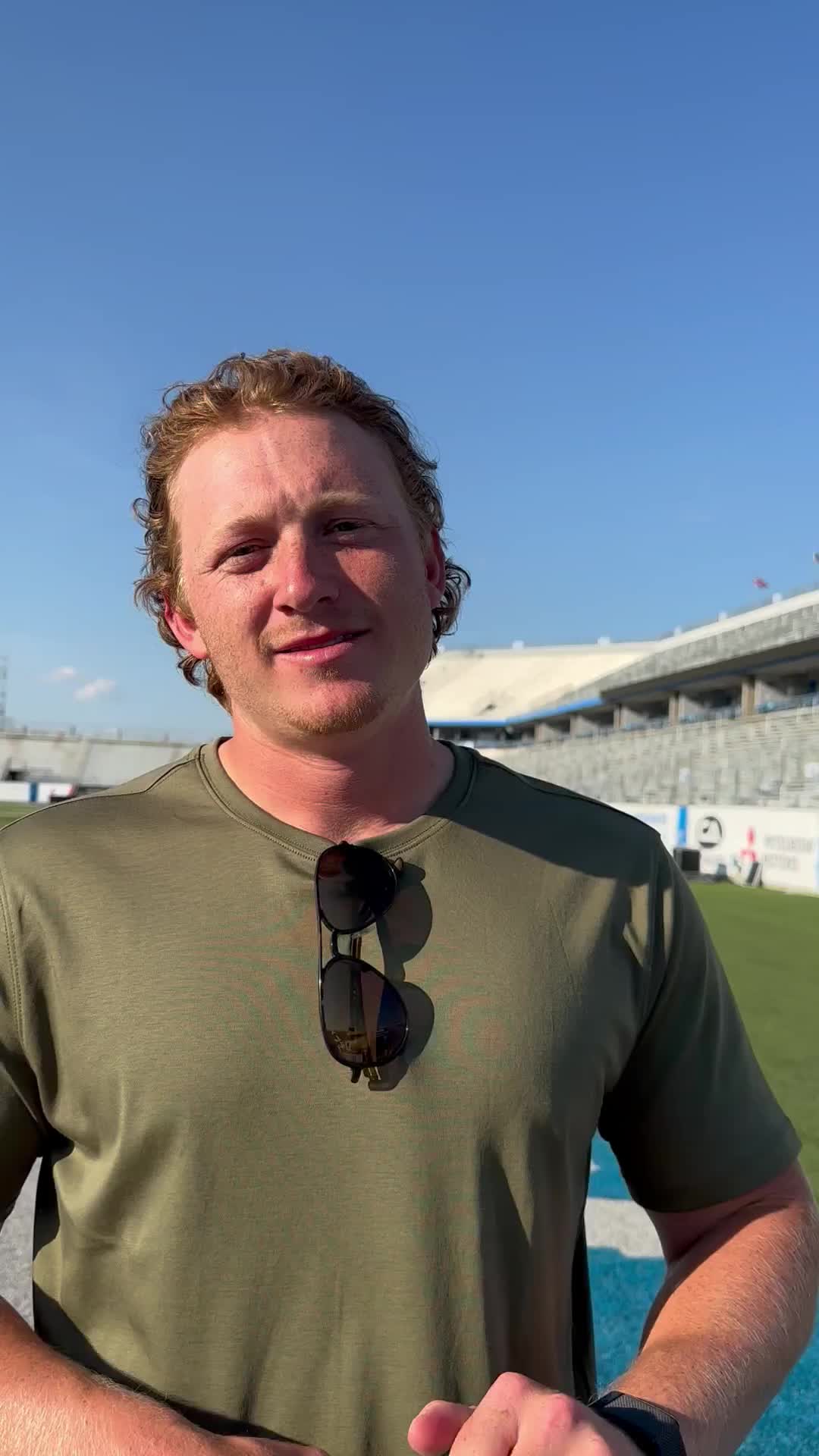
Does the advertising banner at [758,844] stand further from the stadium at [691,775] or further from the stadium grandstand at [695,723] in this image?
the stadium grandstand at [695,723]

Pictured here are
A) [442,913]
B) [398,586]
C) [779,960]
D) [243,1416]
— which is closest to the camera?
[243,1416]

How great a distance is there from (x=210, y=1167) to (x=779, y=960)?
10321 millimetres

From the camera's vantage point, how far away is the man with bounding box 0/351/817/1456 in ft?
3.88

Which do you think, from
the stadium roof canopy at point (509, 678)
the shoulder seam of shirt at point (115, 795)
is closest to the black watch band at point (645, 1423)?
the shoulder seam of shirt at point (115, 795)

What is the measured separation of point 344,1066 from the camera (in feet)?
4.08

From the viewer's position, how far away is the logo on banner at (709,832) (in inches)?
817

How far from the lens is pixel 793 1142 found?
1.47m

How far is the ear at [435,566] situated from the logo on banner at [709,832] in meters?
20.0

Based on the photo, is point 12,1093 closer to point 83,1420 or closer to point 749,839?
point 83,1420

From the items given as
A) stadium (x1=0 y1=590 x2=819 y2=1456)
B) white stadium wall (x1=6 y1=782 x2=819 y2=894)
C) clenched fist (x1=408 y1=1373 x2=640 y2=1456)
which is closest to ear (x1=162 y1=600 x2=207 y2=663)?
clenched fist (x1=408 y1=1373 x2=640 y2=1456)

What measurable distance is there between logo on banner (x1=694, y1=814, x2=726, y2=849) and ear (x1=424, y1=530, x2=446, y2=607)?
65.6 feet

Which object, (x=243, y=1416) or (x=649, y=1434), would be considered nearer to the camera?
(x=649, y=1434)

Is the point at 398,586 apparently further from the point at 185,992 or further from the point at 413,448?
the point at 185,992

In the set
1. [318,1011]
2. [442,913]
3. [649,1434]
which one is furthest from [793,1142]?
[318,1011]
